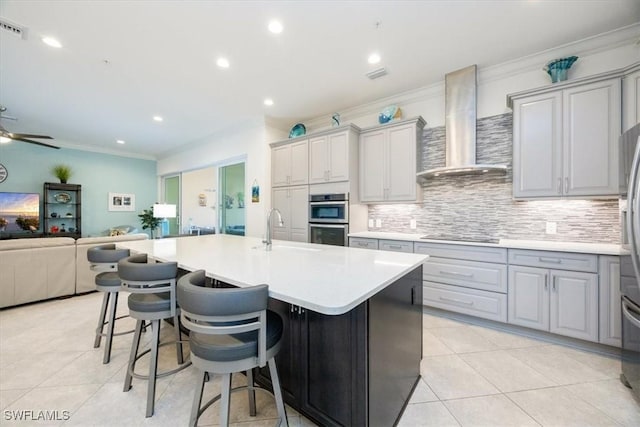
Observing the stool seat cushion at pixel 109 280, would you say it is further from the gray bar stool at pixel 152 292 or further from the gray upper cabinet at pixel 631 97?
the gray upper cabinet at pixel 631 97

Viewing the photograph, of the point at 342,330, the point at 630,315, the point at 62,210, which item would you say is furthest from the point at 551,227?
the point at 62,210

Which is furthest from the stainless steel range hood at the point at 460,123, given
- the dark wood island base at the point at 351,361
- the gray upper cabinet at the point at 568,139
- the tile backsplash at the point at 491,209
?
the dark wood island base at the point at 351,361

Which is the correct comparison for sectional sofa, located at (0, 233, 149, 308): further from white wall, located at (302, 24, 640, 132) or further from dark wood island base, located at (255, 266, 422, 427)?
white wall, located at (302, 24, 640, 132)

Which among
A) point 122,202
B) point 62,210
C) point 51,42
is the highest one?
point 51,42

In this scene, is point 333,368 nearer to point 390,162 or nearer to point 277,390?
point 277,390

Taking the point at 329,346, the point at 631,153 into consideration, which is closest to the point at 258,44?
the point at 329,346

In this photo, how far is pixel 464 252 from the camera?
9.04ft

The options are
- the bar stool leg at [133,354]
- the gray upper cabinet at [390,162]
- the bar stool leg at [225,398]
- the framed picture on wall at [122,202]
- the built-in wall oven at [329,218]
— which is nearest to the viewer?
the bar stool leg at [225,398]

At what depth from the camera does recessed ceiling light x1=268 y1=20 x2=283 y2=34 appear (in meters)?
2.29

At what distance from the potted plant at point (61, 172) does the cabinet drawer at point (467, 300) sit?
7.72 metres

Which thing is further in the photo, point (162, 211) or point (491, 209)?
point (162, 211)

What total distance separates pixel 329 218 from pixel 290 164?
1.19 m

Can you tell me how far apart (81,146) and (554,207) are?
9.09 m

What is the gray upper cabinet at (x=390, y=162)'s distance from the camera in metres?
3.35
